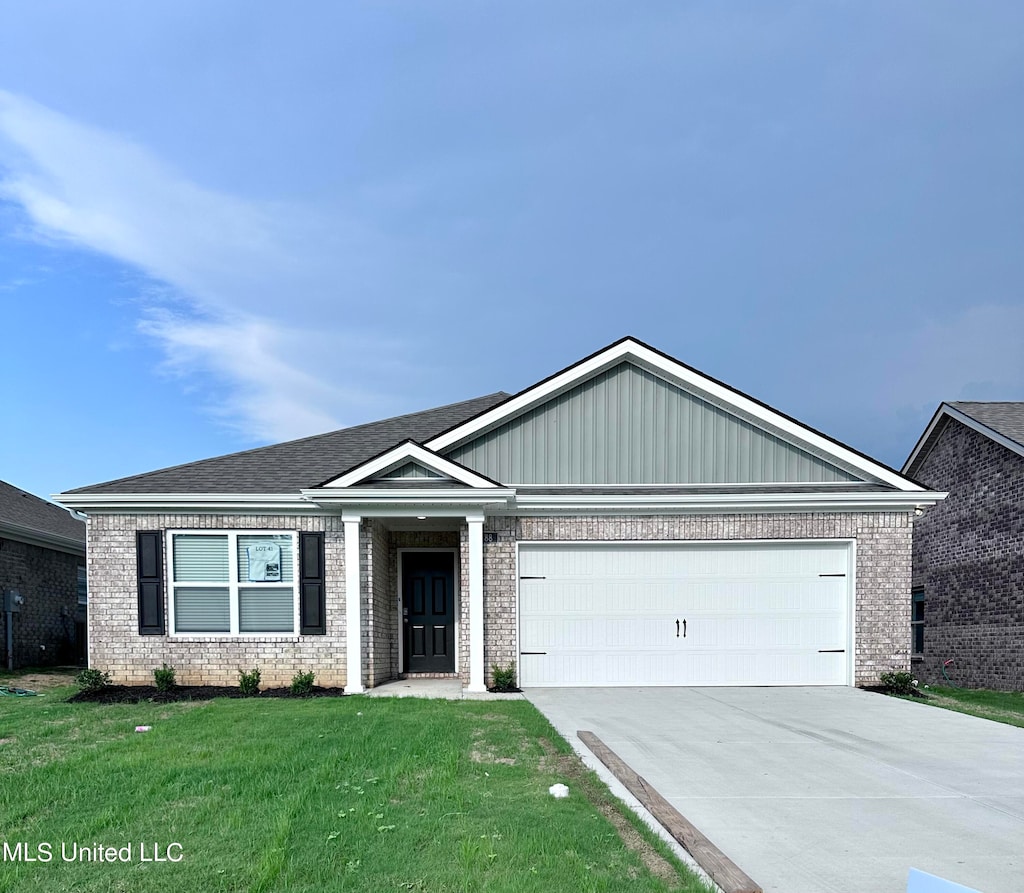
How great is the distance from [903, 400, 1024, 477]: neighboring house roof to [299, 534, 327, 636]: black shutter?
12.6 m

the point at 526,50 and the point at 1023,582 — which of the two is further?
the point at 526,50

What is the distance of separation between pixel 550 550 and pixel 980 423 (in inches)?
385

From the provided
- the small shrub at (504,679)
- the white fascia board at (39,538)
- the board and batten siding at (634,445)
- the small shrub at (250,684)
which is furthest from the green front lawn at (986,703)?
the white fascia board at (39,538)

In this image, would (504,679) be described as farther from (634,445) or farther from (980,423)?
(980,423)

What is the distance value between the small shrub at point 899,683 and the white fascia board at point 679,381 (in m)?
3.04

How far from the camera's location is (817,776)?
22.7 feet

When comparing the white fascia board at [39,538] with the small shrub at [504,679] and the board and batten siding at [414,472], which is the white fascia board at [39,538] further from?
the small shrub at [504,679]

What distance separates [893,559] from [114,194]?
15.9 metres

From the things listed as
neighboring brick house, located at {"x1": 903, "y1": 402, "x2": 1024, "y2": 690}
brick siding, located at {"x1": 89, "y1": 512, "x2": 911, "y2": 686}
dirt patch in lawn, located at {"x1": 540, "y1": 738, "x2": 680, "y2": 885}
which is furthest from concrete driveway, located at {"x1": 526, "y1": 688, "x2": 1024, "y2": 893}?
neighboring brick house, located at {"x1": 903, "y1": 402, "x2": 1024, "y2": 690}

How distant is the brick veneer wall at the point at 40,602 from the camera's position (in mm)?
17156

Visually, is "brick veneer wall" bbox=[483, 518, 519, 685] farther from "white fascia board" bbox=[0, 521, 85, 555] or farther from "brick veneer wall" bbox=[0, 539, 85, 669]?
"brick veneer wall" bbox=[0, 539, 85, 669]

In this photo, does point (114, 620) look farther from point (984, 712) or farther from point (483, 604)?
point (984, 712)

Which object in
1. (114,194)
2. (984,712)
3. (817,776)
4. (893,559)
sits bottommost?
(984,712)

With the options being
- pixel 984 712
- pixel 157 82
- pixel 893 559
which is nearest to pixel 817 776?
pixel 984 712
